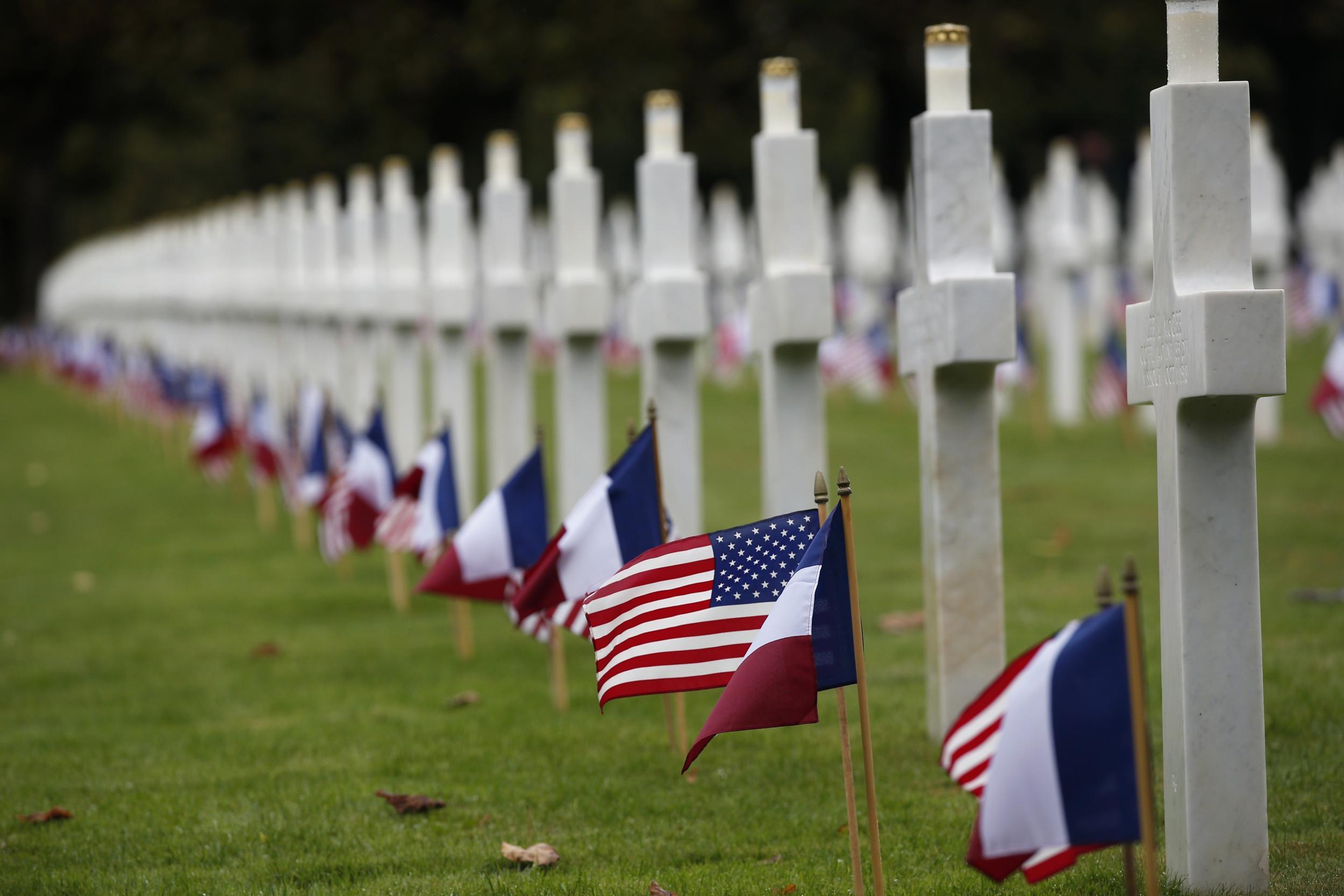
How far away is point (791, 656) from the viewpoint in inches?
225

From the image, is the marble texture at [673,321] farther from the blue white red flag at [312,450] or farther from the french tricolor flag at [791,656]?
the french tricolor flag at [791,656]

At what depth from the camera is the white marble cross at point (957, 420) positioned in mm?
8227

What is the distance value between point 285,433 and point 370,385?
150cm

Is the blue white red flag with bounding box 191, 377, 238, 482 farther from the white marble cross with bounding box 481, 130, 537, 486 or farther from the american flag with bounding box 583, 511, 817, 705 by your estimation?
the american flag with bounding box 583, 511, 817, 705

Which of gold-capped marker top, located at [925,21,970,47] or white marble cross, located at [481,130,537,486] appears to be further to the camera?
white marble cross, located at [481,130,537,486]

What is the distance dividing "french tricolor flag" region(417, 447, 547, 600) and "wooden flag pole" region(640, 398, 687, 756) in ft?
2.42

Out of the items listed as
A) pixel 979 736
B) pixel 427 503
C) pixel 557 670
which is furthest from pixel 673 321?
pixel 979 736

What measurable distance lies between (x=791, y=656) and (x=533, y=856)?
1658 mm

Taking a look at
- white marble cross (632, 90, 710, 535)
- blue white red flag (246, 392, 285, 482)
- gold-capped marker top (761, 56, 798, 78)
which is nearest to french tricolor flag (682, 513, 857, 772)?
gold-capped marker top (761, 56, 798, 78)

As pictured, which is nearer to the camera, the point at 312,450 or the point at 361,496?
the point at 361,496

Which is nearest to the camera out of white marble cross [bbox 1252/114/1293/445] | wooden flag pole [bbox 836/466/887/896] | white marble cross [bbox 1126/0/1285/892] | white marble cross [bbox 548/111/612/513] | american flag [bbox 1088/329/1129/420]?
wooden flag pole [bbox 836/466/887/896]

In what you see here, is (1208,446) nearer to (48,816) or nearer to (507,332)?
(48,816)

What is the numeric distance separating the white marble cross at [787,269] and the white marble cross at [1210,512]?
11.2 feet

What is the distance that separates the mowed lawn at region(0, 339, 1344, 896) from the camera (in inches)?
269
